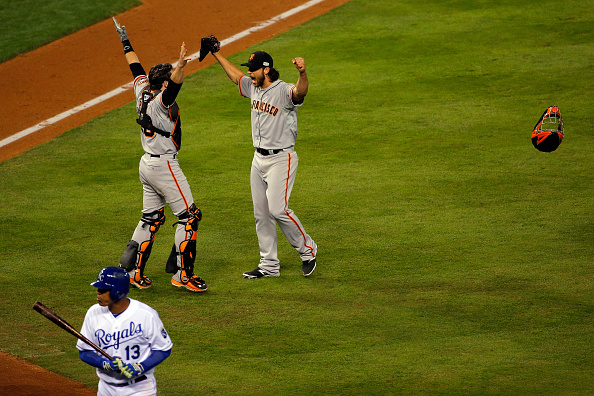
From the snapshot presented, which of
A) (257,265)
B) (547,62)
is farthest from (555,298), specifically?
(547,62)

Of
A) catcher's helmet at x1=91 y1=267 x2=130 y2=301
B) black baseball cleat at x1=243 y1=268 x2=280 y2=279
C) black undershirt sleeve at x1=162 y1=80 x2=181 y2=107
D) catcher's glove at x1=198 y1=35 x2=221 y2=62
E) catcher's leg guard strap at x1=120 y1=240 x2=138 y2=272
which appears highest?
catcher's glove at x1=198 y1=35 x2=221 y2=62

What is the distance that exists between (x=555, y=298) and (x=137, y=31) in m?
12.7

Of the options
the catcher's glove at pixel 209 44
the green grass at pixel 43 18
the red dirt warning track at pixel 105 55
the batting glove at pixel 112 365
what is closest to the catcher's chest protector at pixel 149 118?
the catcher's glove at pixel 209 44

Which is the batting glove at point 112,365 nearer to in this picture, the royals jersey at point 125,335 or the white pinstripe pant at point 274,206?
the royals jersey at point 125,335

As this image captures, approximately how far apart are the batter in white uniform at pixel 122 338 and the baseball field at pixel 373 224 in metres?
1.44

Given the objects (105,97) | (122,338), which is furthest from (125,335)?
(105,97)

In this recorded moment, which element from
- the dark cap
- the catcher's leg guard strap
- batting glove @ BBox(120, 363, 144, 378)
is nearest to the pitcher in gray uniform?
the dark cap

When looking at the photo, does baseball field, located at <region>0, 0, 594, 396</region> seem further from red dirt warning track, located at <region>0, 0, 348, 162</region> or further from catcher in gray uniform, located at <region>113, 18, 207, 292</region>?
red dirt warning track, located at <region>0, 0, 348, 162</region>

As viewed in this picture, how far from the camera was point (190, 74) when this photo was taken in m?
15.8

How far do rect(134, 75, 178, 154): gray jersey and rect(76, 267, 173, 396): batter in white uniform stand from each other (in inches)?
128

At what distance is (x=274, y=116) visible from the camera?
27.2ft

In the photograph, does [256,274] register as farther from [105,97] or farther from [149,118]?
[105,97]

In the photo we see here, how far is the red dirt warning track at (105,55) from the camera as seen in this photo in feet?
47.3

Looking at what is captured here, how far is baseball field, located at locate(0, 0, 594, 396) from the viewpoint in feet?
22.3
